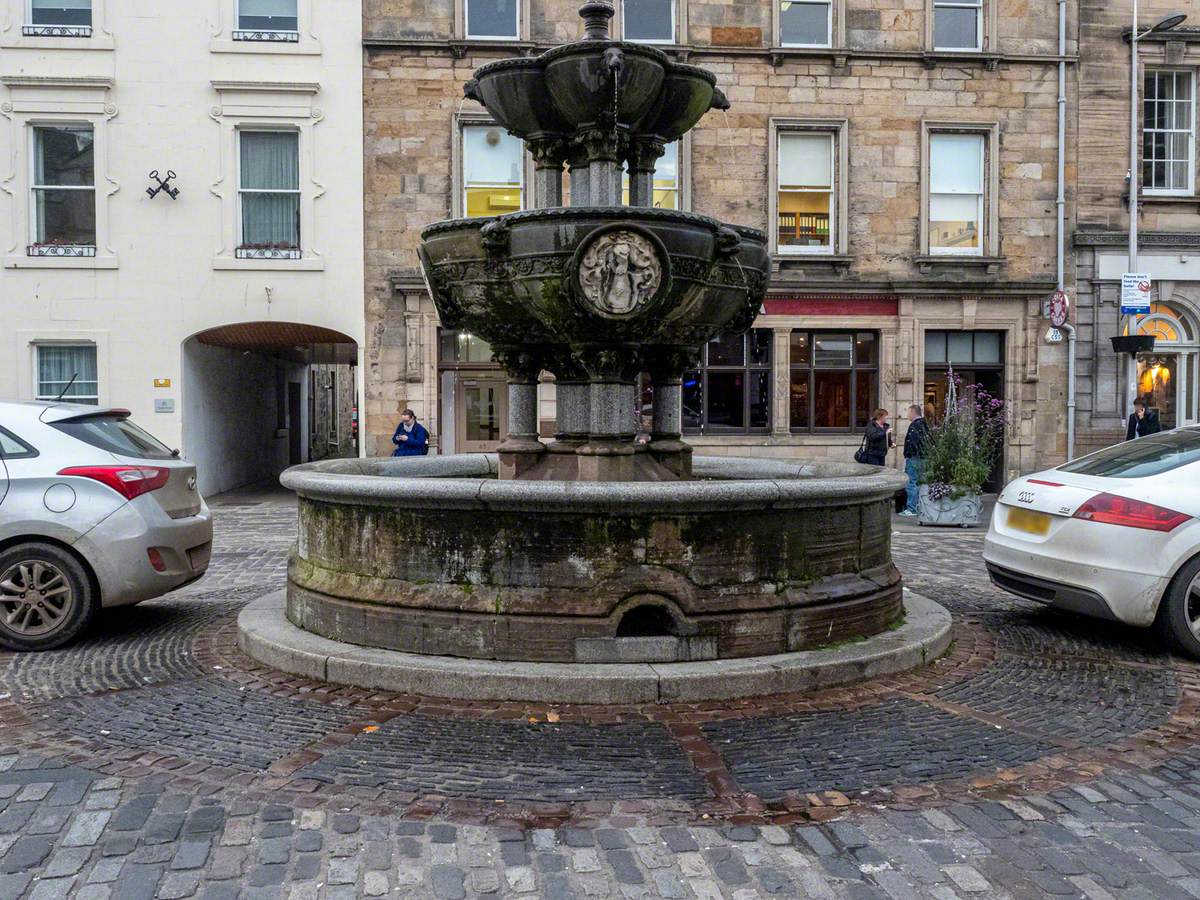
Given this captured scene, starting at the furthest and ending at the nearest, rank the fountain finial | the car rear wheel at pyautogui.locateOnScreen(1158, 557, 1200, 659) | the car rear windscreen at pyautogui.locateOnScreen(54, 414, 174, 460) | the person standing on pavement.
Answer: the person standing on pavement
the fountain finial
the car rear windscreen at pyautogui.locateOnScreen(54, 414, 174, 460)
the car rear wheel at pyautogui.locateOnScreen(1158, 557, 1200, 659)

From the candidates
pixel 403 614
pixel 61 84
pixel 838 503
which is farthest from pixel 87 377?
pixel 838 503

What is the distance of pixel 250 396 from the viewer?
23047 mm

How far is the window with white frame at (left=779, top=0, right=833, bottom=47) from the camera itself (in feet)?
64.4

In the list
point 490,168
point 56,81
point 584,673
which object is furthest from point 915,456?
point 56,81

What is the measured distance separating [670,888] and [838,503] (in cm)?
318

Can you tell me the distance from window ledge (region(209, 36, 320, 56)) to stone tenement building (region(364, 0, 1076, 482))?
1071 mm

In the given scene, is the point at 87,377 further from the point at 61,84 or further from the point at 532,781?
the point at 532,781

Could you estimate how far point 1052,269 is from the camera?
19938 millimetres

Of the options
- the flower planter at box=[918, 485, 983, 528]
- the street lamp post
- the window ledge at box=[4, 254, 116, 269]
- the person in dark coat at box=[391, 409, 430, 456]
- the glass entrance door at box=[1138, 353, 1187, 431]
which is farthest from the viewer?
the glass entrance door at box=[1138, 353, 1187, 431]

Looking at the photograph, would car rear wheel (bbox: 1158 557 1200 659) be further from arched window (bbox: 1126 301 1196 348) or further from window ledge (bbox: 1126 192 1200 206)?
window ledge (bbox: 1126 192 1200 206)

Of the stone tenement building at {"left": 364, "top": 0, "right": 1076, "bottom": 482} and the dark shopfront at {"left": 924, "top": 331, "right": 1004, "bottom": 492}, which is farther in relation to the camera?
the dark shopfront at {"left": 924, "top": 331, "right": 1004, "bottom": 492}

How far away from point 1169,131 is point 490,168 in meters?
13.9

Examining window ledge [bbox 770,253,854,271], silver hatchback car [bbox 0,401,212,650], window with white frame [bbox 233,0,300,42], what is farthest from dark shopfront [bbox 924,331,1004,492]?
silver hatchback car [bbox 0,401,212,650]

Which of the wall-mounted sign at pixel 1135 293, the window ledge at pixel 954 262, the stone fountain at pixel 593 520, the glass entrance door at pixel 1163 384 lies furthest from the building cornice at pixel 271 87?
the glass entrance door at pixel 1163 384
